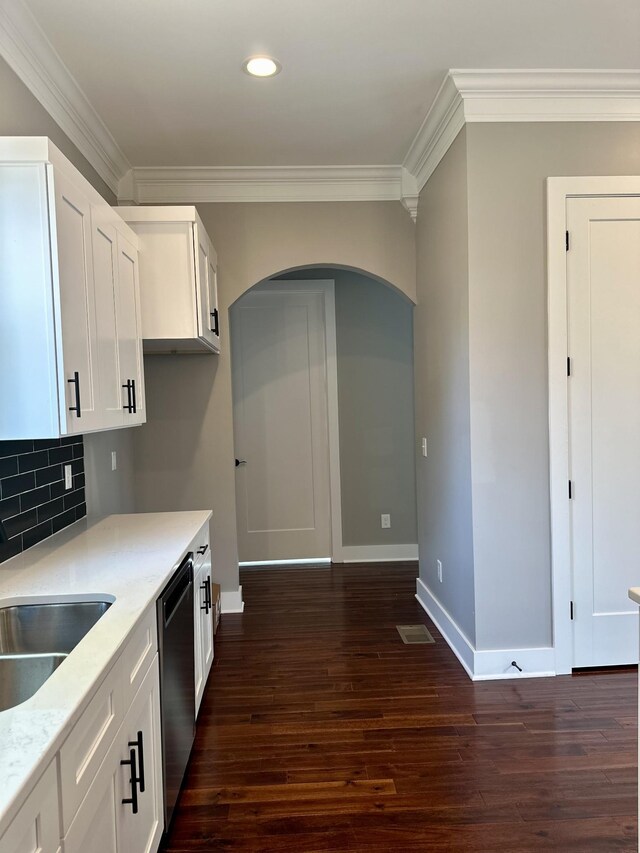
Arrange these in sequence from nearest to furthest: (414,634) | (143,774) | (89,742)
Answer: (89,742), (143,774), (414,634)

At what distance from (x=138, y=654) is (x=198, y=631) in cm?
95

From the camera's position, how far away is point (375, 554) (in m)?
4.97

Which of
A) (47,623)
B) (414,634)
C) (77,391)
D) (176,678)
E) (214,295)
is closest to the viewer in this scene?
(47,623)

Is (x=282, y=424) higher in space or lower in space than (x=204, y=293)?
lower

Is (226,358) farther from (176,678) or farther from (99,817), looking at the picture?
(99,817)

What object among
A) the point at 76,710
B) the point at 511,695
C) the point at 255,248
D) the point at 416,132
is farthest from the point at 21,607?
the point at 416,132

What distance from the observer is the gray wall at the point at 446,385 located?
286 centimetres

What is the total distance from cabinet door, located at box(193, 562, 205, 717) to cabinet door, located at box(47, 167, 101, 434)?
835 millimetres

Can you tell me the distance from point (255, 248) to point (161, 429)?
132cm

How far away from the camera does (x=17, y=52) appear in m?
2.15

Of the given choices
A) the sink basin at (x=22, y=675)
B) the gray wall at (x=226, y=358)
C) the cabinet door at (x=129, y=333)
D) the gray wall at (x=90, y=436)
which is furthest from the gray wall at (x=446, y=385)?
the sink basin at (x=22, y=675)

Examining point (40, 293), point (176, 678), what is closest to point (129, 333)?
point (40, 293)

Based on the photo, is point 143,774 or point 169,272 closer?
point 143,774

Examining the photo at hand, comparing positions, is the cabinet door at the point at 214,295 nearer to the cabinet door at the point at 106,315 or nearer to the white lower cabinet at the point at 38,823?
the cabinet door at the point at 106,315
